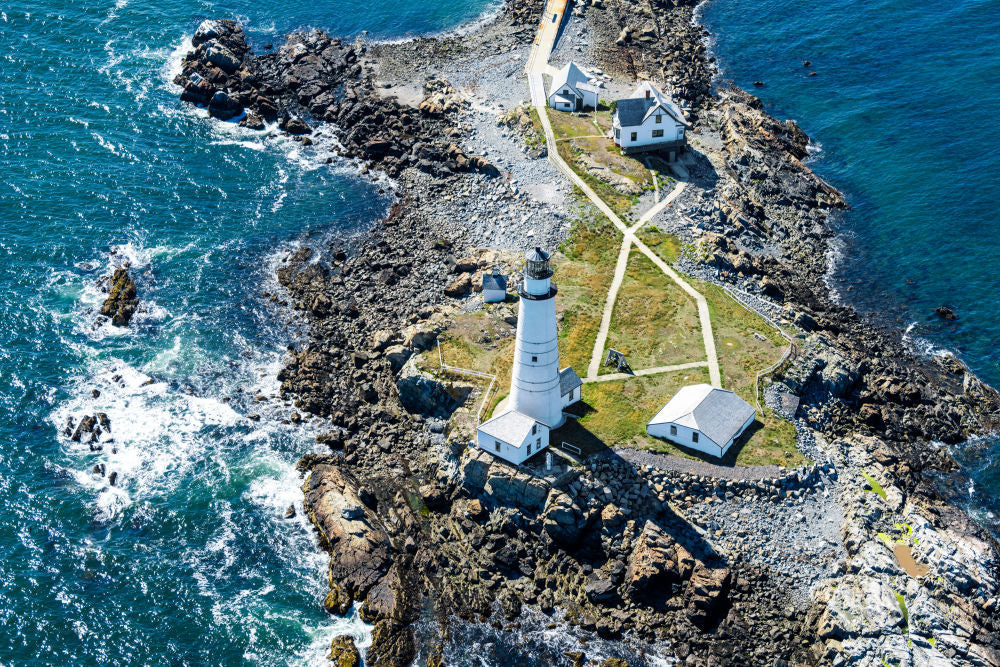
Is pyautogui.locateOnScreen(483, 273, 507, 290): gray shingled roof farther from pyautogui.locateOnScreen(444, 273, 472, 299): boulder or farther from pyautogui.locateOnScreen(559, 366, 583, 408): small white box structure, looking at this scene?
pyautogui.locateOnScreen(559, 366, 583, 408): small white box structure

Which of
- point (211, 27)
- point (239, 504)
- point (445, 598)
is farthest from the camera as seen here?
point (211, 27)

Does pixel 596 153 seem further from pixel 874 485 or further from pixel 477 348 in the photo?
pixel 874 485

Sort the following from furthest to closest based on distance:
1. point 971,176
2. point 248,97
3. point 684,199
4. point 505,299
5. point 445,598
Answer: point 248,97 → point 971,176 → point 684,199 → point 505,299 → point 445,598

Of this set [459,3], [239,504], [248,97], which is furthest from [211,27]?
[239,504]

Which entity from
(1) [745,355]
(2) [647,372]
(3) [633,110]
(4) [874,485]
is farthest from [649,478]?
(3) [633,110]

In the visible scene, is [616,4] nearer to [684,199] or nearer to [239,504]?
[684,199]

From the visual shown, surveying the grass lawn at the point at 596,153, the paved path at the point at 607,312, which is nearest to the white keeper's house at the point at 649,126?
the grass lawn at the point at 596,153

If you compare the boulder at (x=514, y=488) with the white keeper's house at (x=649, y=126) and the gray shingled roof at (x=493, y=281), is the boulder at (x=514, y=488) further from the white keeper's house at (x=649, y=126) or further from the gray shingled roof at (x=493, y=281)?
the white keeper's house at (x=649, y=126)
